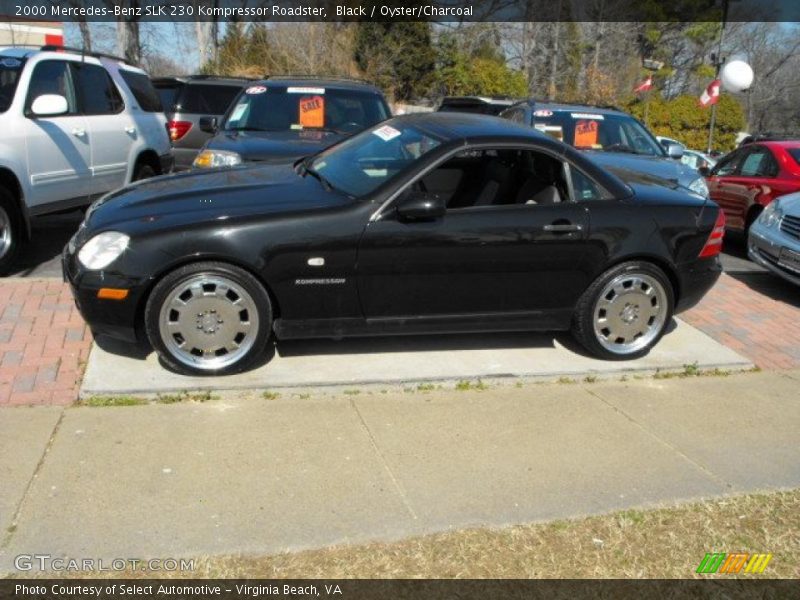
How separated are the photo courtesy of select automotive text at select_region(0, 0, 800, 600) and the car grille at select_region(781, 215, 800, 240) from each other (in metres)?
0.02

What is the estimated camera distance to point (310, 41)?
29250 millimetres

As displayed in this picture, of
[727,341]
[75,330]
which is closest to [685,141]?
[727,341]

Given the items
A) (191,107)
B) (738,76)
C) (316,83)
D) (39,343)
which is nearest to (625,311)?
(39,343)

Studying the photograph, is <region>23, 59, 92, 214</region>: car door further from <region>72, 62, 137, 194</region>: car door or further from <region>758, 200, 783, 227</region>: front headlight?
<region>758, 200, 783, 227</region>: front headlight

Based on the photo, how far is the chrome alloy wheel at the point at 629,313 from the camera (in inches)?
213

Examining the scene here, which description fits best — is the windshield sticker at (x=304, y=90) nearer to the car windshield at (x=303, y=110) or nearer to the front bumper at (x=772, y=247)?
the car windshield at (x=303, y=110)

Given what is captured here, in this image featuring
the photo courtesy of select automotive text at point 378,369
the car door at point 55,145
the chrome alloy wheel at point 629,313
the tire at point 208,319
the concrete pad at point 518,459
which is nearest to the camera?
the photo courtesy of select automotive text at point 378,369

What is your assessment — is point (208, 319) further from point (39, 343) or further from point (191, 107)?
point (191, 107)

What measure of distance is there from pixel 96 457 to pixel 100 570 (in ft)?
3.10

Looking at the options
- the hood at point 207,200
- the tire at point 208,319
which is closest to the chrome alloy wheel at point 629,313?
the hood at point 207,200

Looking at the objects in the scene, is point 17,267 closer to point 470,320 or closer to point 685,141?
point 470,320

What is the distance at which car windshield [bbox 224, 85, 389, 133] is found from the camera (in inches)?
319

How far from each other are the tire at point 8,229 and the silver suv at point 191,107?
542 cm

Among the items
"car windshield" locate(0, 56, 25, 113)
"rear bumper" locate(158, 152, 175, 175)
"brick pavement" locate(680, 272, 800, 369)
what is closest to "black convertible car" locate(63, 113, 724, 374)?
"brick pavement" locate(680, 272, 800, 369)
